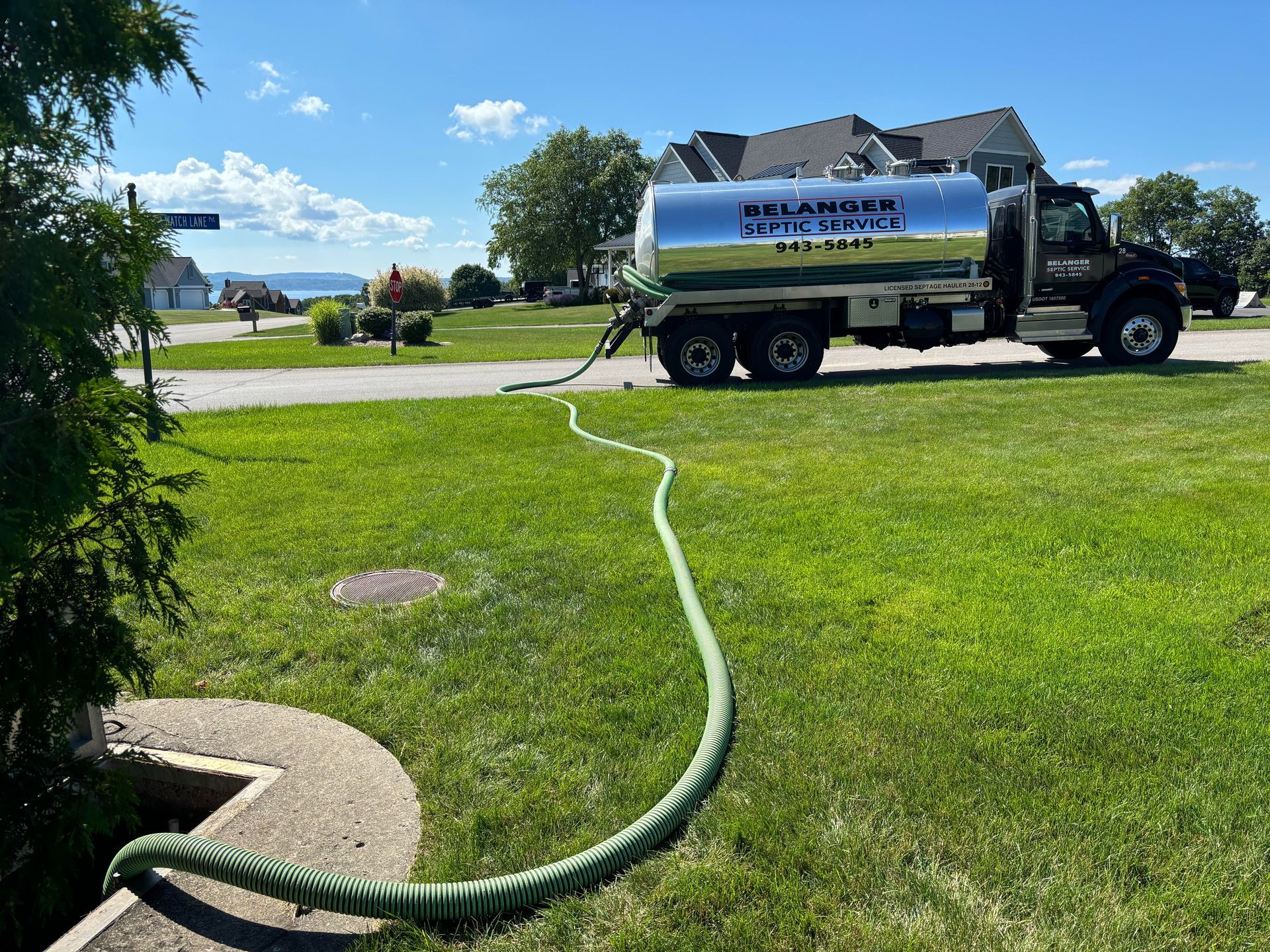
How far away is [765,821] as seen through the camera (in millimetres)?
3018

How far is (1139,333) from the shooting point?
51.6 ft

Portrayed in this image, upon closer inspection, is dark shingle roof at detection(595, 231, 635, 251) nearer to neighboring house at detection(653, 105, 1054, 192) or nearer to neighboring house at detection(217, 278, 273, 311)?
neighboring house at detection(653, 105, 1054, 192)

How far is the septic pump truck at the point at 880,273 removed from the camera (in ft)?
48.2

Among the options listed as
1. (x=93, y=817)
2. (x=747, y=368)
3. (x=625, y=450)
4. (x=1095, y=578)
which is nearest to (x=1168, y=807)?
(x=1095, y=578)

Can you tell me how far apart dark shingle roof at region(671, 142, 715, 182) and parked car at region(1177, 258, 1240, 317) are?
27731mm

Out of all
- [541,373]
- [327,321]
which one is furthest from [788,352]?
[327,321]

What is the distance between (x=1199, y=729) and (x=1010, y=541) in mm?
2437

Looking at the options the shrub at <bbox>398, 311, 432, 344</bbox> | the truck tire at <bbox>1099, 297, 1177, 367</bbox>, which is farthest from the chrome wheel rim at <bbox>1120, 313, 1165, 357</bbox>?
the shrub at <bbox>398, 311, 432, 344</bbox>

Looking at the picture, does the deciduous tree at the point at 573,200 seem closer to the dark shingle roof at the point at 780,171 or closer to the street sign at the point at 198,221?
the dark shingle roof at the point at 780,171

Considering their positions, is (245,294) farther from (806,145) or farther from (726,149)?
(806,145)

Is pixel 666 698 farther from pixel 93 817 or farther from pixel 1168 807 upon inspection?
pixel 93 817

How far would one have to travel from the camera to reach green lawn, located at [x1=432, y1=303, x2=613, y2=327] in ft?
141

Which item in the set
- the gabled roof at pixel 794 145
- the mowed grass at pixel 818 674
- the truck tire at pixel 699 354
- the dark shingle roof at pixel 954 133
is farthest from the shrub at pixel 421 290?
the mowed grass at pixel 818 674

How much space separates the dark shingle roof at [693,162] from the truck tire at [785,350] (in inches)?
1468
